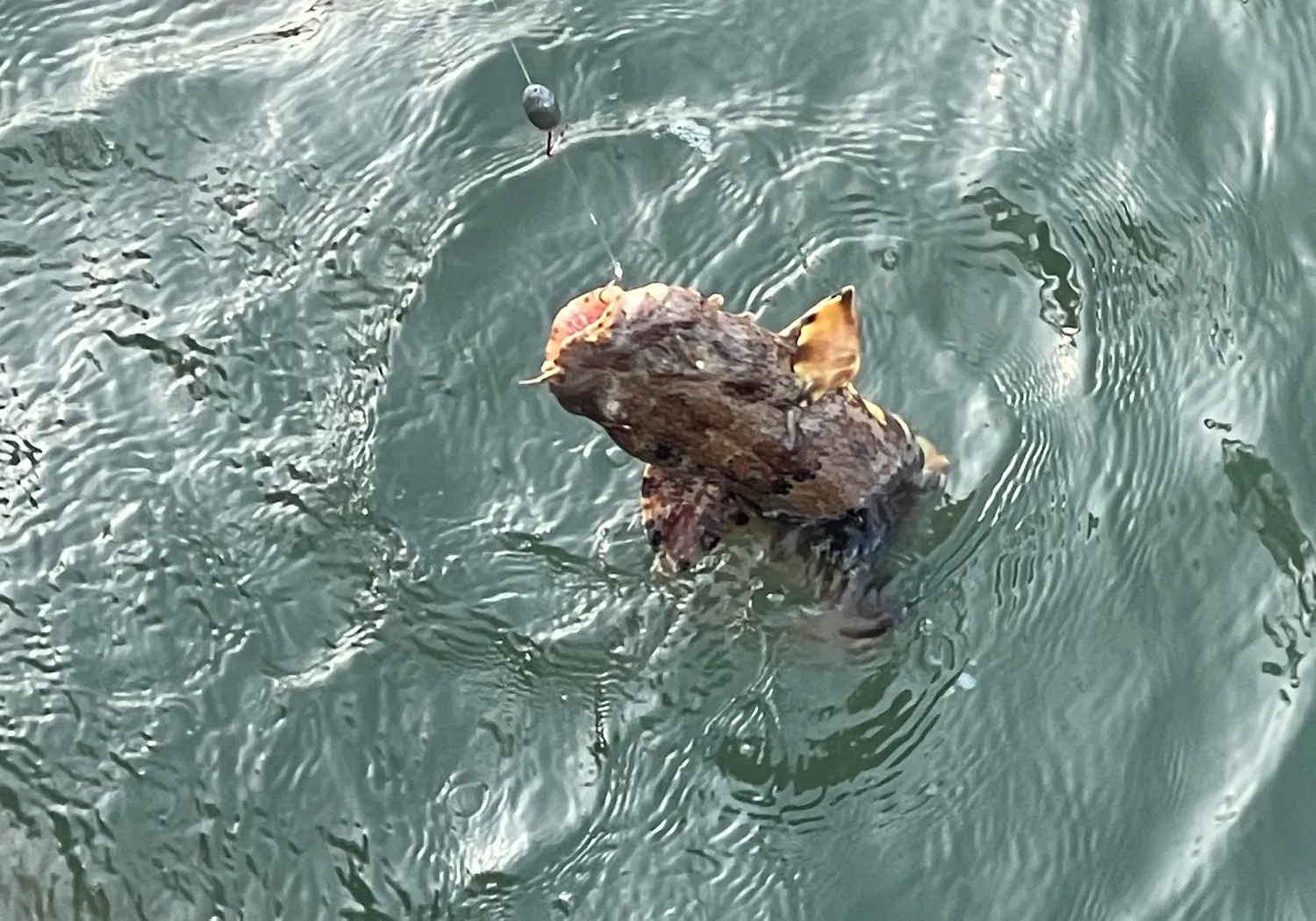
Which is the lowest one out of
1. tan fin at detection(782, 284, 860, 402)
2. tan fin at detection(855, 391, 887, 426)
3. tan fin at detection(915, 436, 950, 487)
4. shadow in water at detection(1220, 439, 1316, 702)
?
shadow in water at detection(1220, 439, 1316, 702)

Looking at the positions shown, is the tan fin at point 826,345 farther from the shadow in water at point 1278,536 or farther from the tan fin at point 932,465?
the shadow in water at point 1278,536

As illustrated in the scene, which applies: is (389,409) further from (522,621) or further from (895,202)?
(895,202)

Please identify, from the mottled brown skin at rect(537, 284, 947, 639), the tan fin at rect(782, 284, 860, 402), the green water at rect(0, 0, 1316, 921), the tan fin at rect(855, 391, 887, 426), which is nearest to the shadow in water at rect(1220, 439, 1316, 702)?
the green water at rect(0, 0, 1316, 921)

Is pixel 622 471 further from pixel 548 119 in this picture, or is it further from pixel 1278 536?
pixel 1278 536

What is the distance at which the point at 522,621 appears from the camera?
4.55 metres

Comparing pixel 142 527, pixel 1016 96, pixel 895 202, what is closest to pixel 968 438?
pixel 895 202

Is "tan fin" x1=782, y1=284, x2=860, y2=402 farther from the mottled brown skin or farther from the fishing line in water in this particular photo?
the fishing line in water

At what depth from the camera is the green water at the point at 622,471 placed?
428cm

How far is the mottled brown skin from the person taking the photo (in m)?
3.17

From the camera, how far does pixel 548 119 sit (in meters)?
4.84

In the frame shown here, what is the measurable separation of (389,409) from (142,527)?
86cm

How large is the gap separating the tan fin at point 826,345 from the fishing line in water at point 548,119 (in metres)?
1.17

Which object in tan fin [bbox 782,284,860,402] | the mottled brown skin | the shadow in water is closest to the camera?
the mottled brown skin

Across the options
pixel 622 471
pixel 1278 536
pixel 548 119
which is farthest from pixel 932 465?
pixel 548 119
